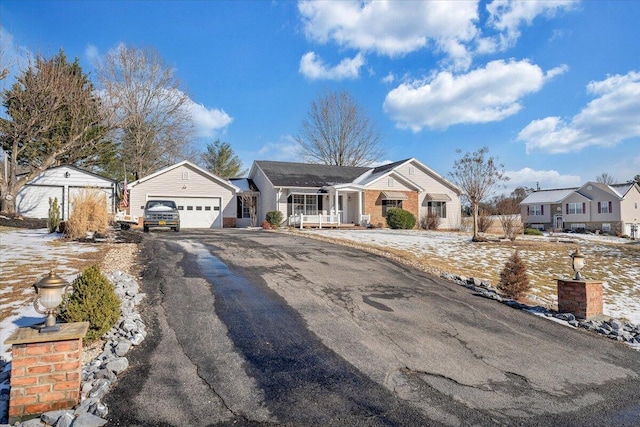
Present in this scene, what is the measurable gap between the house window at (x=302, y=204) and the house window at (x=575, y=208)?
112 ft

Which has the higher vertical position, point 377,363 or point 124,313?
point 124,313

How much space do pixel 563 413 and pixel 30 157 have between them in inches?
1140

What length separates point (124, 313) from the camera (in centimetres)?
528

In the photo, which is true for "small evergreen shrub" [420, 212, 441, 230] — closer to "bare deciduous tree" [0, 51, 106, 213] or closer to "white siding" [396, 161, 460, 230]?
Result: "white siding" [396, 161, 460, 230]

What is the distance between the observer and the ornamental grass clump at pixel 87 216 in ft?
38.5

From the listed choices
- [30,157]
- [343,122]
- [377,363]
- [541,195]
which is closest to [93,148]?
[30,157]

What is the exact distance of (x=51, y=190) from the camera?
23.1 metres

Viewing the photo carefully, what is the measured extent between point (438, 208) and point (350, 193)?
732 cm

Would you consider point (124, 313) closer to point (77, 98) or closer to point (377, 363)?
point (377, 363)

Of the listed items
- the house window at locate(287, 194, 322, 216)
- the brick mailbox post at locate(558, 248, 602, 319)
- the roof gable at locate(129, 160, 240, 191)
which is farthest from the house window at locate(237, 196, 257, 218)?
the brick mailbox post at locate(558, 248, 602, 319)

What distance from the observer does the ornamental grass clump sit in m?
11.7

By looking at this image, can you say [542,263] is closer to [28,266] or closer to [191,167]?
[28,266]

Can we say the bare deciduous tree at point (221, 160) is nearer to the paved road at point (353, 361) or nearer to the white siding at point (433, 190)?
the white siding at point (433, 190)

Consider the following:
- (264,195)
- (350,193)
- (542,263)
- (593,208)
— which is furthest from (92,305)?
(593,208)
